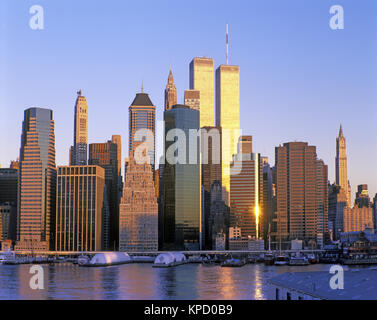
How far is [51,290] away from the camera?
390 ft

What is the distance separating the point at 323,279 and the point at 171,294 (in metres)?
45.3
